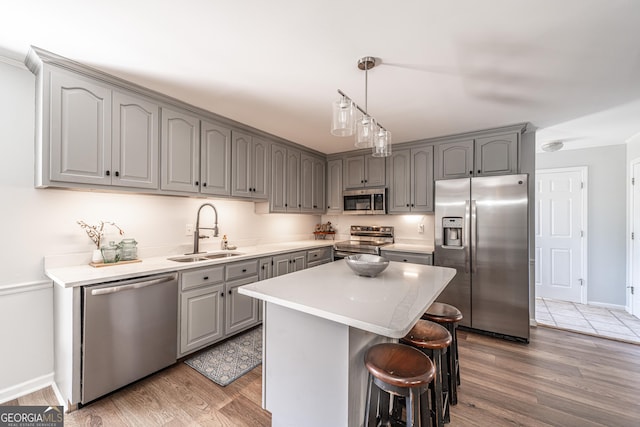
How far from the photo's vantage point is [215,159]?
114 inches

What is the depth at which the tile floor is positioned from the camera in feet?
10.2

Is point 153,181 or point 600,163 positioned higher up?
point 600,163

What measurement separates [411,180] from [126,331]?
363 cm

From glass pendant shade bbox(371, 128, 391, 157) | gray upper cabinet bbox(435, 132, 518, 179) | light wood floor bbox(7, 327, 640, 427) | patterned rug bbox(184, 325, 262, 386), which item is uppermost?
gray upper cabinet bbox(435, 132, 518, 179)

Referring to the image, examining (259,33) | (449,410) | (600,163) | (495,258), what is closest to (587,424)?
(449,410)

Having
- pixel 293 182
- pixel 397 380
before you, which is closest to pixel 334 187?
pixel 293 182

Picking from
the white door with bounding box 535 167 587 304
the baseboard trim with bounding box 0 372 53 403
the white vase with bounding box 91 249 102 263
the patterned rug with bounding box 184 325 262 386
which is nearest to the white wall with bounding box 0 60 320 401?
the baseboard trim with bounding box 0 372 53 403

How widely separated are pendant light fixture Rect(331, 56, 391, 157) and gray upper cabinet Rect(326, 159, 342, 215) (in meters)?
2.37

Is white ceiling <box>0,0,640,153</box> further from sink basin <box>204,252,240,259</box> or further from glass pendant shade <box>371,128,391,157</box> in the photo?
sink basin <box>204,252,240,259</box>

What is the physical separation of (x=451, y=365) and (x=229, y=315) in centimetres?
204

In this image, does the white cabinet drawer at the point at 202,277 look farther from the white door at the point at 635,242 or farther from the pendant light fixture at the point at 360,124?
the white door at the point at 635,242

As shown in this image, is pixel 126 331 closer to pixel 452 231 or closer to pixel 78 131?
pixel 78 131

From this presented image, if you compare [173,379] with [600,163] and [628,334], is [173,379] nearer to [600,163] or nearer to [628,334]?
[628,334]

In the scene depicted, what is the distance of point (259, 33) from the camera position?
5.31 ft
